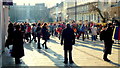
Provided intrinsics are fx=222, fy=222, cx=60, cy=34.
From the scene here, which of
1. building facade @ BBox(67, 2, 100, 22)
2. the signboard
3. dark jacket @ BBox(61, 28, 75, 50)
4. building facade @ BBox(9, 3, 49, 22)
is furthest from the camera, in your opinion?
building facade @ BBox(9, 3, 49, 22)

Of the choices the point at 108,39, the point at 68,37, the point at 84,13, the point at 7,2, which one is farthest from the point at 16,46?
the point at 84,13

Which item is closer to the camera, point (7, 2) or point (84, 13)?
point (7, 2)

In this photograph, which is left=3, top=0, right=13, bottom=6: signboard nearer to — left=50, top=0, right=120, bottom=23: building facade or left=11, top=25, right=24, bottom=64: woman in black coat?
left=11, top=25, right=24, bottom=64: woman in black coat

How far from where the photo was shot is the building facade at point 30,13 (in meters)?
121

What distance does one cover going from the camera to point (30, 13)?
139250mm

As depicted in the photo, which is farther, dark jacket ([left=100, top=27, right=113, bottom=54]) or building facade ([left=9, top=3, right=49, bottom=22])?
building facade ([left=9, top=3, right=49, bottom=22])

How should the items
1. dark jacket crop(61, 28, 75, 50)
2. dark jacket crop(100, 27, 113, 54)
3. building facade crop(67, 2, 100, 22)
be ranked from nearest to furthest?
dark jacket crop(61, 28, 75, 50) → dark jacket crop(100, 27, 113, 54) → building facade crop(67, 2, 100, 22)

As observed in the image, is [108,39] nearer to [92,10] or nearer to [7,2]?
[7,2]

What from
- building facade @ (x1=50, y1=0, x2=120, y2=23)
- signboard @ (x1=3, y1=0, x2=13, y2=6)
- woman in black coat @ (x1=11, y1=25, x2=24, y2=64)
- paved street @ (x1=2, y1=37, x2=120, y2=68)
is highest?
building facade @ (x1=50, y1=0, x2=120, y2=23)

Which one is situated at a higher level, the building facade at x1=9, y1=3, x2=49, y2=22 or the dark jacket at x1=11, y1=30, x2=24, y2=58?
the building facade at x1=9, y1=3, x2=49, y2=22

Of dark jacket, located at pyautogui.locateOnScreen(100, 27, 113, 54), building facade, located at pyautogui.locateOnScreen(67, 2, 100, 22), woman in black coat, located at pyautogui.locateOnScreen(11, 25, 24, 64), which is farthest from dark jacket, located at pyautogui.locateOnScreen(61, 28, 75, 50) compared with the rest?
building facade, located at pyautogui.locateOnScreen(67, 2, 100, 22)

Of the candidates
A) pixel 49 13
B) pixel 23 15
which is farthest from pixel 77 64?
pixel 23 15

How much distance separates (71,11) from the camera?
9525 cm

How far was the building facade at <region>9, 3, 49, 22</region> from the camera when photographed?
121m
